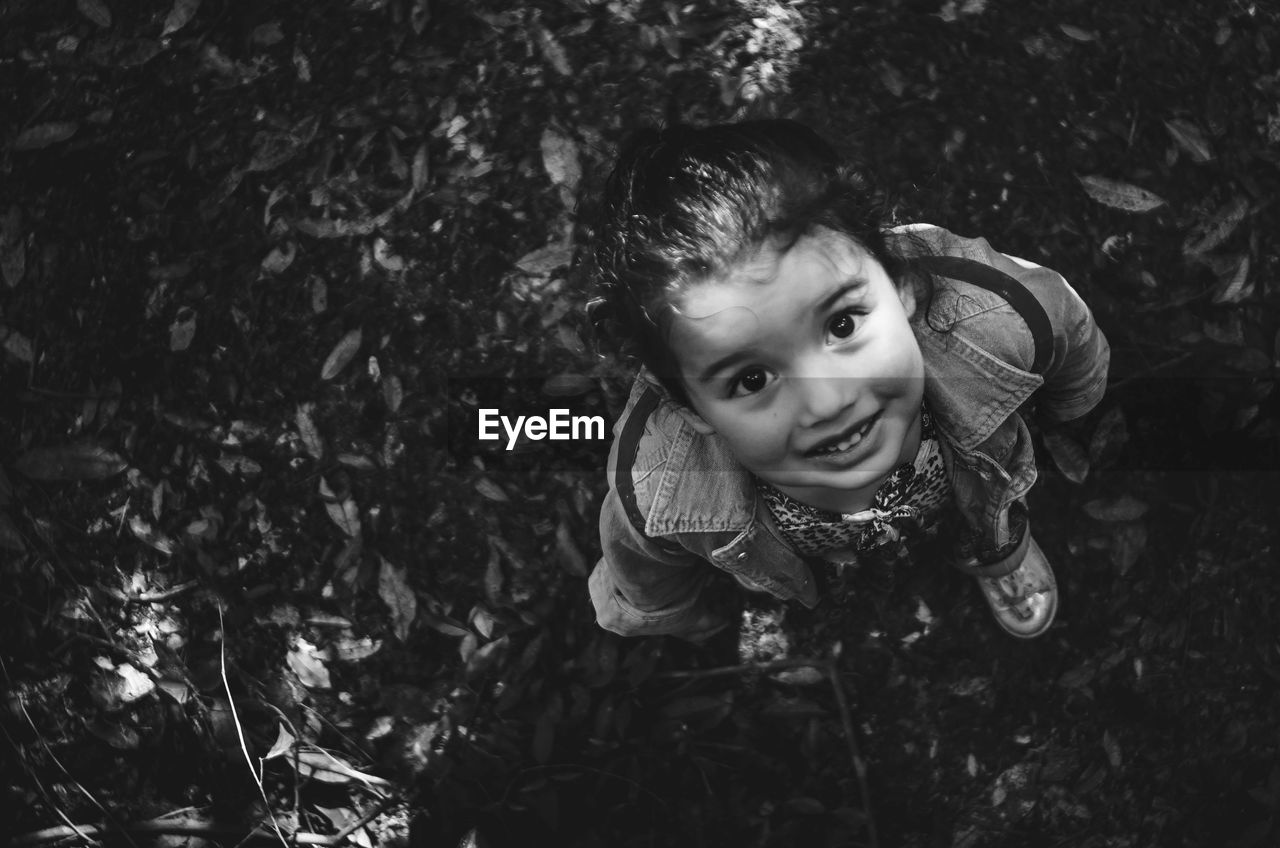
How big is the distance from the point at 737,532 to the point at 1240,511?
1.19 m

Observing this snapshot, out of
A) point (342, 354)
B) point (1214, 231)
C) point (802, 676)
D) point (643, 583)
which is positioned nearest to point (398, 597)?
point (342, 354)

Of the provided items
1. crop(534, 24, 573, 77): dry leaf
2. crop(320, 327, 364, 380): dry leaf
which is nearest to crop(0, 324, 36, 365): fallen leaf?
crop(320, 327, 364, 380): dry leaf

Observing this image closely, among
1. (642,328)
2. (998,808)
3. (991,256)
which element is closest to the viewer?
(642,328)

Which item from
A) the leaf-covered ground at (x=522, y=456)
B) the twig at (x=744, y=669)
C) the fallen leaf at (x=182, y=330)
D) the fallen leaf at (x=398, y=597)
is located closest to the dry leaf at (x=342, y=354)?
the leaf-covered ground at (x=522, y=456)

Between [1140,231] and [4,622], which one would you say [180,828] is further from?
[1140,231]

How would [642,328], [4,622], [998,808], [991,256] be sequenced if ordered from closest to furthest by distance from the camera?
[642,328], [991,256], [998,808], [4,622]

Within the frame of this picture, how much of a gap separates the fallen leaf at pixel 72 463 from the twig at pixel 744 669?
4.17 ft

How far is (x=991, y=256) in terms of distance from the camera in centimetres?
185

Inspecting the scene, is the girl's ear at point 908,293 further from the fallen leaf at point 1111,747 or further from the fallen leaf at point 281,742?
the fallen leaf at point 281,742

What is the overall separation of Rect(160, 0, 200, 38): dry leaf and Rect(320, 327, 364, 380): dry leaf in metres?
0.83

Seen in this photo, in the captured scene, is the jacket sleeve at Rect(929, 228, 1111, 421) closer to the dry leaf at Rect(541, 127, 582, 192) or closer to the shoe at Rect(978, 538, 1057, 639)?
the shoe at Rect(978, 538, 1057, 639)

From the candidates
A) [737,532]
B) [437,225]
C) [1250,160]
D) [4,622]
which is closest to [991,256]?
[737,532]

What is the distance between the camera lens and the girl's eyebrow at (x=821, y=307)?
1495mm

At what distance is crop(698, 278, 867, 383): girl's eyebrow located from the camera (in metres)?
1.50
